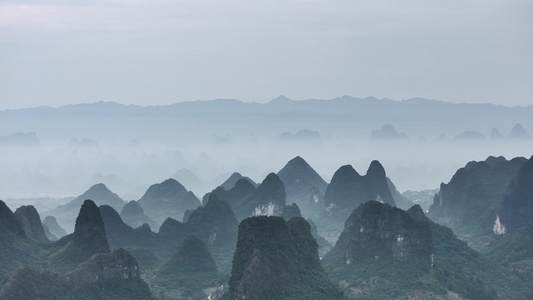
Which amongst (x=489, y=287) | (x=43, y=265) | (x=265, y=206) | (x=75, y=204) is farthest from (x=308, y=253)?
(x=75, y=204)

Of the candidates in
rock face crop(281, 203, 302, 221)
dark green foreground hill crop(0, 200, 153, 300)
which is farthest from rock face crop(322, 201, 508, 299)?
rock face crop(281, 203, 302, 221)

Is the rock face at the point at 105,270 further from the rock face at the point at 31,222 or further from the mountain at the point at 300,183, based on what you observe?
the mountain at the point at 300,183

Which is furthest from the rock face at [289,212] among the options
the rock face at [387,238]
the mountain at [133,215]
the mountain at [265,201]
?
the mountain at [133,215]

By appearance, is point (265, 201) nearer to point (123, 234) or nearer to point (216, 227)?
point (216, 227)

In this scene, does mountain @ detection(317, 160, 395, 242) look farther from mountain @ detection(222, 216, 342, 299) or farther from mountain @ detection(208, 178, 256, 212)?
mountain @ detection(222, 216, 342, 299)

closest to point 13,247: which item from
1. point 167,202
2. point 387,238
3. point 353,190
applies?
point 387,238

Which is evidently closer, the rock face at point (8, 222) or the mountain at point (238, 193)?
the rock face at point (8, 222)
